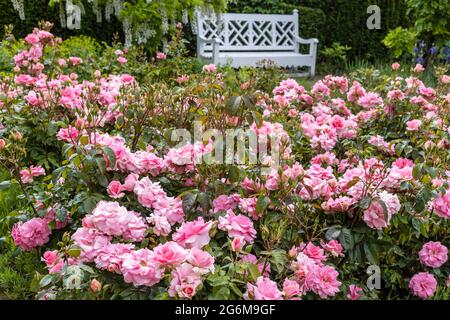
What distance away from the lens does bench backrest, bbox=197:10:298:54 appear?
868cm

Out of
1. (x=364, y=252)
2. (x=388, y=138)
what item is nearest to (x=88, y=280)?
(x=364, y=252)

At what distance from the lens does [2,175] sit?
3.35m

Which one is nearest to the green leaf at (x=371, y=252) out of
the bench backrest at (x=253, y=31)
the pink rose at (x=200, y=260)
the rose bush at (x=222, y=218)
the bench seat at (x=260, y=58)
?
the rose bush at (x=222, y=218)

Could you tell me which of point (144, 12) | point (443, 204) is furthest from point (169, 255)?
point (144, 12)

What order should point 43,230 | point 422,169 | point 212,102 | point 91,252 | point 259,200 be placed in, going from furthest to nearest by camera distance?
1. point 212,102
2. point 43,230
3. point 422,169
4. point 259,200
5. point 91,252

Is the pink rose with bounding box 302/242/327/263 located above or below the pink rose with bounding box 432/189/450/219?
below

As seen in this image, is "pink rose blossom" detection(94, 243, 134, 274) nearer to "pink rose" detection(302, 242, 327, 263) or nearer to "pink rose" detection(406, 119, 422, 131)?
"pink rose" detection(302, 242, 327, 263)

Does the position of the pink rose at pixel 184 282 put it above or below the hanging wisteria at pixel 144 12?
below

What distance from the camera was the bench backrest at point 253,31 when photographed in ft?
28.5

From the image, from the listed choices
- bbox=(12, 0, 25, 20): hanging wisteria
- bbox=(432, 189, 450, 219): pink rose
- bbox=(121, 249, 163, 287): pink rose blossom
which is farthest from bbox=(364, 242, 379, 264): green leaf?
bbox=(12, 0, 25, 20): hanging wisteria

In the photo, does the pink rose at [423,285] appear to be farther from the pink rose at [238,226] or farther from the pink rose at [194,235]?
the pink rose at [194,235]
